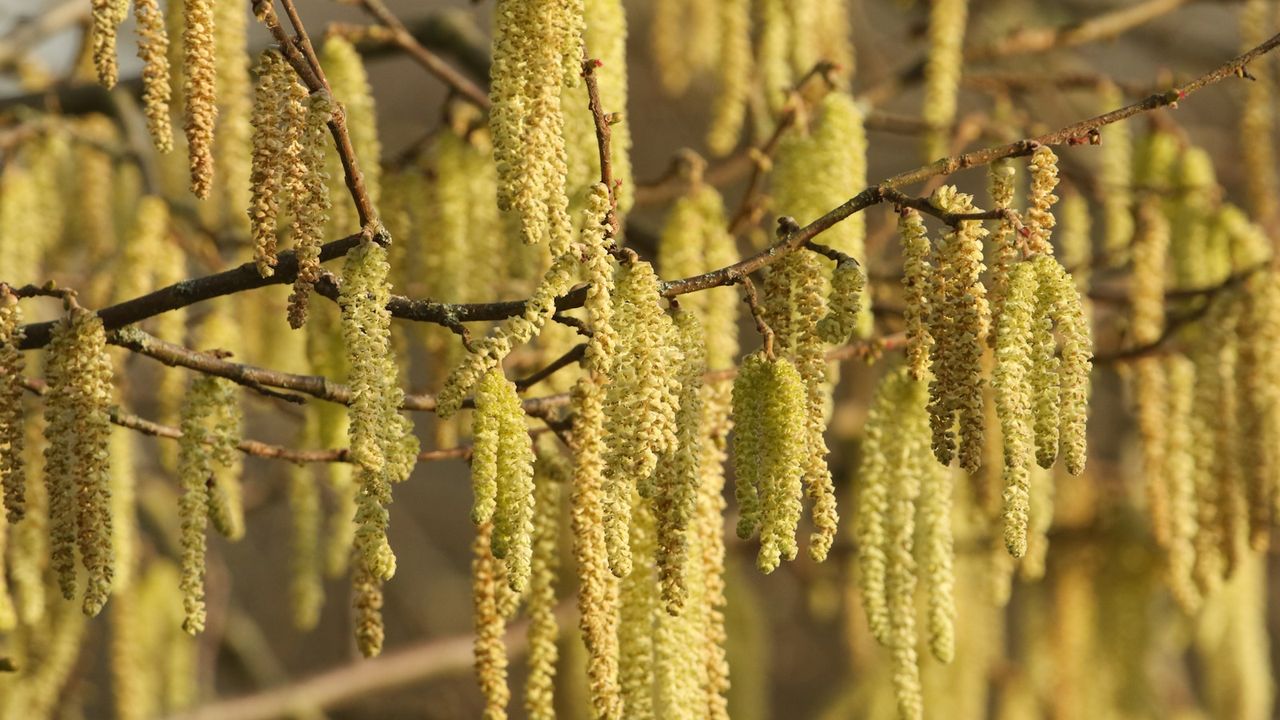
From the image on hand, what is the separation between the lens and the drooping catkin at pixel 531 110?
61.9 inches

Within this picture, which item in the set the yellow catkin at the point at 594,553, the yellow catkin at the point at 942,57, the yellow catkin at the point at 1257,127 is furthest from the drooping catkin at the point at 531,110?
the yellow catkin at the point at 1257,127

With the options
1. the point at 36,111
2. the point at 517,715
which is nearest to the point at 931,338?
the point at 36,111

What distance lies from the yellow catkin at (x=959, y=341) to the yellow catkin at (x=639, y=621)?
1.47ft

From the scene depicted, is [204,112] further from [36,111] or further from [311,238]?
[36,111]

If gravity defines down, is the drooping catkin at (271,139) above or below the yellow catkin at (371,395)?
above

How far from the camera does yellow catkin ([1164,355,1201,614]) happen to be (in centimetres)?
271

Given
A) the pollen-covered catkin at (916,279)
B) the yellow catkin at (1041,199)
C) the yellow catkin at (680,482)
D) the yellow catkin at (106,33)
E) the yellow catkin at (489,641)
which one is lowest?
the yellow catkin at (489,641)

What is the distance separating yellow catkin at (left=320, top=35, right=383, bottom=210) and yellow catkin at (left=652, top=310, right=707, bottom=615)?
86cm

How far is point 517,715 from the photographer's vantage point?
743 cm

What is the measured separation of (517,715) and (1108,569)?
392 centimetres

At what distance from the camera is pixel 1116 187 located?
3221mm

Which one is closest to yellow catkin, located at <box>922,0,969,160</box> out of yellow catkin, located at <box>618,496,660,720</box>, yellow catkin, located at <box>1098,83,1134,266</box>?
yellow catkin, located at <box>1098,83,1134,266</box>

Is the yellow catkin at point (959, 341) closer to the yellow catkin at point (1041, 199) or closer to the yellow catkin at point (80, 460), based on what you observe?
the yellow catkin at point (1041, 199)

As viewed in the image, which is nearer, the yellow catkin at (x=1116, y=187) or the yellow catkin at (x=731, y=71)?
the yellow catkin at (x=731, y=71)
